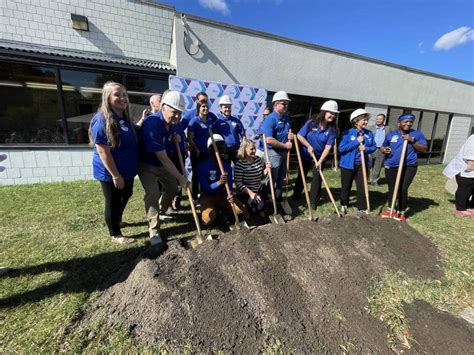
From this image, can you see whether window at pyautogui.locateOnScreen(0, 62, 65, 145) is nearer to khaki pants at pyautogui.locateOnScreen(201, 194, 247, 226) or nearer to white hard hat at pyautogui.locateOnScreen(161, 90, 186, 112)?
white hard hat at pyautogui.locateOnScreen(161, 90, 186, 112)

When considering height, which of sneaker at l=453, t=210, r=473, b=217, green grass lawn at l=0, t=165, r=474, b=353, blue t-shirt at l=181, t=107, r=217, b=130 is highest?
blue t-shirt at l=181, t=107, r=217, b=130

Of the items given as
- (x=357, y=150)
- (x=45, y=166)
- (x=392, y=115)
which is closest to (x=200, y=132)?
(x=357, y=150)

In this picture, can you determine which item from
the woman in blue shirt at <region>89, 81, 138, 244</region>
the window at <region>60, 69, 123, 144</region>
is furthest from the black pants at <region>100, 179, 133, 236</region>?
the window at <region>60, 69, 123, 144</region>

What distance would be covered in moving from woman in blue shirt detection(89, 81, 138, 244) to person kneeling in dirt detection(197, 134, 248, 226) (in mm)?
1009

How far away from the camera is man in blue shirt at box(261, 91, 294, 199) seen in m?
4.05

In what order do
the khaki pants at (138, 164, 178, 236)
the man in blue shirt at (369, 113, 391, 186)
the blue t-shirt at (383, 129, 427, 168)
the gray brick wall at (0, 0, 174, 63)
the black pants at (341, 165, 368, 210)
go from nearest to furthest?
the khaki pants at (138, 164, 178, 236) → the blue t-shirt at (383, 129, 427, 168) → the black pants at (341, 165, 368, 210) → the gray brick wall at (0, 0, 174, 63) → the man in blue shirt at (369, 113, 391, 186)

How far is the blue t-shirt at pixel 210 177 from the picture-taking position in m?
3.58

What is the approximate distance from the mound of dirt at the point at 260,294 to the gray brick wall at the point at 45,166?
218 inches

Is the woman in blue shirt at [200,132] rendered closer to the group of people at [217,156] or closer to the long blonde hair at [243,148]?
the group of people at [217,156]

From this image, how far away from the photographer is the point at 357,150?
13.2ft

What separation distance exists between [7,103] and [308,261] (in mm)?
7755

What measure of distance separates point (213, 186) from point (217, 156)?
0.44 m

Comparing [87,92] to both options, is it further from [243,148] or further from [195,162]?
[243,148]

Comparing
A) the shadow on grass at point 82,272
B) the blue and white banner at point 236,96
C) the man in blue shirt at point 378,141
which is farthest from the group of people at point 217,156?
the man in blue shirt at point 378,141
